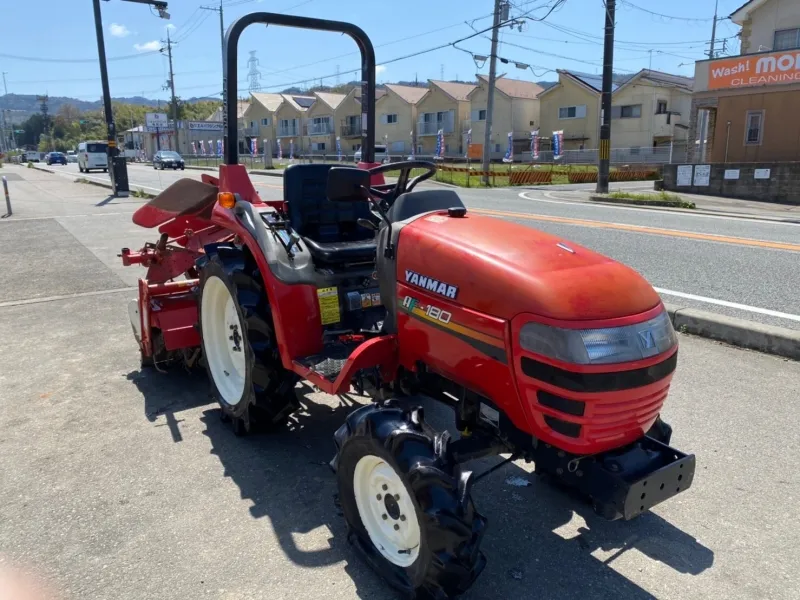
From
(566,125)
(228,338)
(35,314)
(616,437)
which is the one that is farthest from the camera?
(566,125)

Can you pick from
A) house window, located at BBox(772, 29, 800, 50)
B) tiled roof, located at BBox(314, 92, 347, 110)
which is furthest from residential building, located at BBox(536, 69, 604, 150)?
tiled roof, located at BBox(314, 92, 347, 110)

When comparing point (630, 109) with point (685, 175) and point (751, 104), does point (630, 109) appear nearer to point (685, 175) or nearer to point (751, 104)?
point (751, 104)

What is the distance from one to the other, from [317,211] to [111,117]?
1908 cm

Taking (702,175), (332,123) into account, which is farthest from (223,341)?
(332,123)

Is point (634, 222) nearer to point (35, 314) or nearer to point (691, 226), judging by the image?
point (691, 226)

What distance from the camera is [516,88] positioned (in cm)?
5481

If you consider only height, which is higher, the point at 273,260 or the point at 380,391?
the point at 273,260

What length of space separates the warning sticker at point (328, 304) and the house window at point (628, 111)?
46.1 meters

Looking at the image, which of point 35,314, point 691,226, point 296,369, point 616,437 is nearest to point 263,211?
point 296,369

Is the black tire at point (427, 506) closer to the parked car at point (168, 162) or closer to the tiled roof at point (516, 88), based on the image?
the parked car at point (168, 162)

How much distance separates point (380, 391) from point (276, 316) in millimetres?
697

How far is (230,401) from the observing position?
12.5 ft

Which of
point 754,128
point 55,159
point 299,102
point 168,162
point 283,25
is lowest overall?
point 168,162

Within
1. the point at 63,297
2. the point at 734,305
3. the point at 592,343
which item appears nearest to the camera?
the point at 592,343
